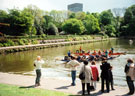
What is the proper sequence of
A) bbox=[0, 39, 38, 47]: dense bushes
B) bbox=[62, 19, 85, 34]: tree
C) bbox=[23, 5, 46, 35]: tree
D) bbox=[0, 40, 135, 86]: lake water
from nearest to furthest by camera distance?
bbox=[0, 40, 135, 86]: lake water
bbox=[0, 39, 38, 47]: dense bushes
bbox=[23, 5, 46, 35]: tree
bbox=[62, 19, 85, 34]: tree

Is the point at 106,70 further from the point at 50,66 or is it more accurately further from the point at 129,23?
the point at 129,23

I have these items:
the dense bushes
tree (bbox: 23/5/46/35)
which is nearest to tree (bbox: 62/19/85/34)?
tree (bbox: 23/5/46/35)

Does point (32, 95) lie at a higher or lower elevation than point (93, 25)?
lower

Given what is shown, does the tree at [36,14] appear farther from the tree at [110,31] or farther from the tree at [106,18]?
the tree at [106,18]

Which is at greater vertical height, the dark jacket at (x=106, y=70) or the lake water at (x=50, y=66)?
the dark jacket at (x=106, y=70)

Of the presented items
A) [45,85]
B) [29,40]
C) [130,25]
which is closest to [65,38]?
[29,40]

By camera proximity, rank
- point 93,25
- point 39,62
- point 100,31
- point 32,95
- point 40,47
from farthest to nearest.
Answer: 1. point 100,31
2. point 93,25
3. point 40,47
4. point 39,62
5. point 32,95

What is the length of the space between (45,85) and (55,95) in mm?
2316

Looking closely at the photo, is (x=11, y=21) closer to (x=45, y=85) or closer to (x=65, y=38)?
(x=65, y=38)

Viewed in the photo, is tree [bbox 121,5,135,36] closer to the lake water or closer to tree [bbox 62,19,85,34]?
tree [bbox 62,19,85,34]

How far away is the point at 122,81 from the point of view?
13.0 metres

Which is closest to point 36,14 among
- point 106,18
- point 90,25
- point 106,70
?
point 90,25

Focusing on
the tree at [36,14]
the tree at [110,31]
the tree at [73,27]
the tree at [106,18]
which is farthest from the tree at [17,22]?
the tree at [106,18]

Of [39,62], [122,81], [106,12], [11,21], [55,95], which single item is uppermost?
[106,12]
